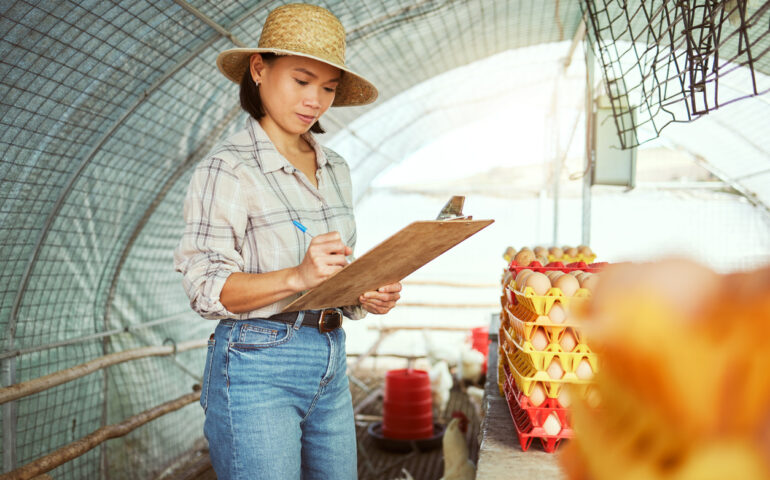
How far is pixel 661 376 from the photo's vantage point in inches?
12.2

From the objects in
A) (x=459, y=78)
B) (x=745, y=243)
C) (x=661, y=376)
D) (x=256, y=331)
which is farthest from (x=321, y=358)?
(x=745, y=243)

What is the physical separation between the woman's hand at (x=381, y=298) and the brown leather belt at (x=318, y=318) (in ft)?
0.35

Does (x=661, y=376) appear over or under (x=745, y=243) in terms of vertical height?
under

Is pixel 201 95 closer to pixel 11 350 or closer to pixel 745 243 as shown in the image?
pixel 11 350

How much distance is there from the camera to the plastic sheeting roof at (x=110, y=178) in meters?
2.24

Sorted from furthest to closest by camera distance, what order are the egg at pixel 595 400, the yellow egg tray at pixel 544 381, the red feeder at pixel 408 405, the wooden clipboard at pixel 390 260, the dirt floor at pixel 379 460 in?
the red feeder at pixel 408 405 → the dirt floor at pixel 379 460 → the yellow egg tray at pixel 544 381 → the wooden clipboard at pixel 390 260 → the egg at pixel 595 400

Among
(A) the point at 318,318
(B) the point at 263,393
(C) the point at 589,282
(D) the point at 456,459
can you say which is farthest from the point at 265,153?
(D) the point at 456,459

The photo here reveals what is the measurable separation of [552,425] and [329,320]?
0.68m

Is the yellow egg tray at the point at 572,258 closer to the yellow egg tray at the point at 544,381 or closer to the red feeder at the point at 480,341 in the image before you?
the yellow egg tray at the point at 544,381

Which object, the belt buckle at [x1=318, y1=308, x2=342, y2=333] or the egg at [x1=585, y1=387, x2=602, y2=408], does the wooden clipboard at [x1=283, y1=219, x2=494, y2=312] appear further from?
the egg at [x1=585, y1=387, x2=602, y2=408]

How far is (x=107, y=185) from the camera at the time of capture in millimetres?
2975

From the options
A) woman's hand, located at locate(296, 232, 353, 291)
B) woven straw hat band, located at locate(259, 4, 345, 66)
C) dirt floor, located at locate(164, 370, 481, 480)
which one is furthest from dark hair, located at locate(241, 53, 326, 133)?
dirt floor, located at locate(164, 370, 481, 480)

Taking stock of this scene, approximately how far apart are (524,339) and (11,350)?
221 cm

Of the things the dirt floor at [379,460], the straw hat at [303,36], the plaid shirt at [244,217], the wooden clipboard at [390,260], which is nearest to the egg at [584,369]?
the wooden clipboard at [390,260]
